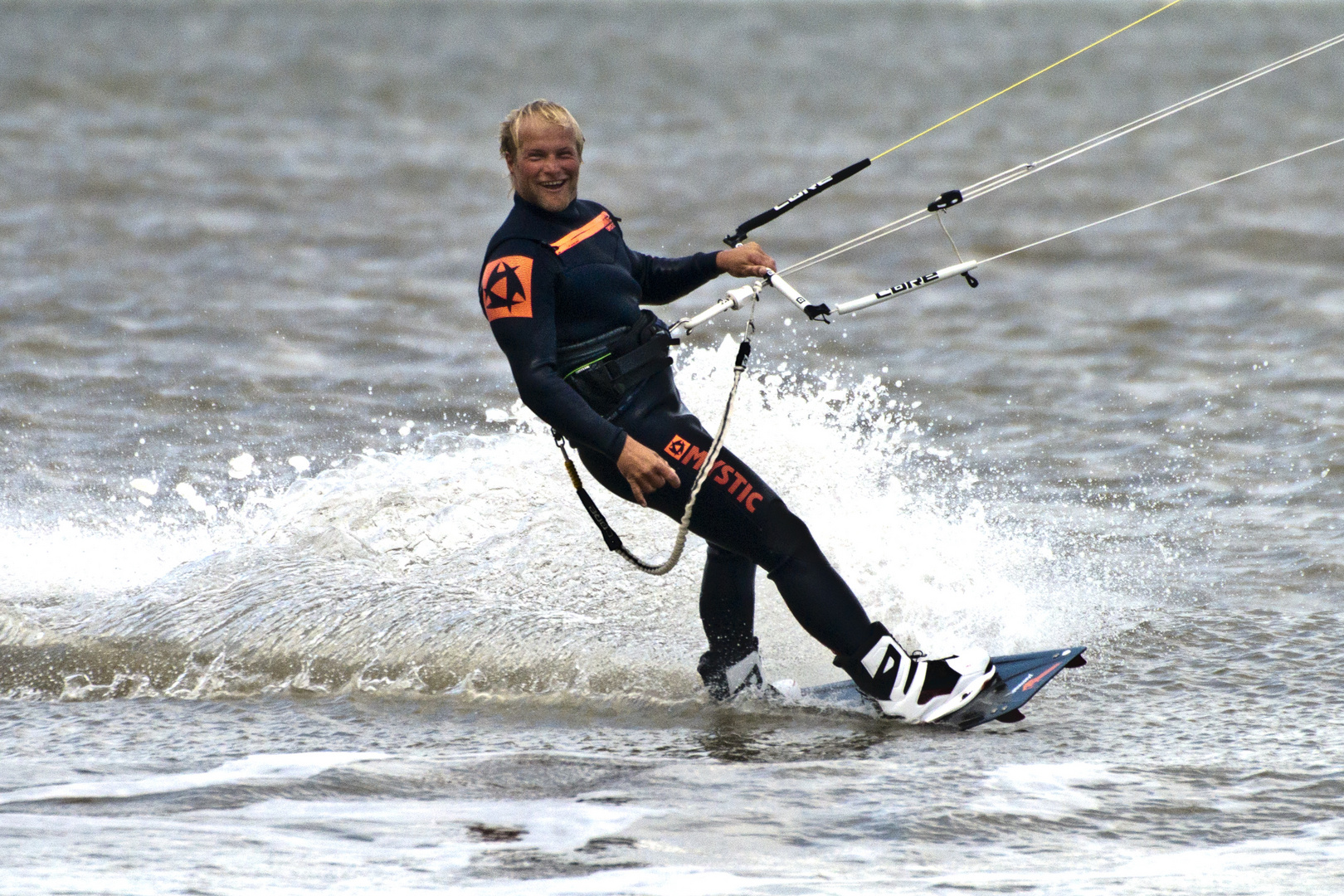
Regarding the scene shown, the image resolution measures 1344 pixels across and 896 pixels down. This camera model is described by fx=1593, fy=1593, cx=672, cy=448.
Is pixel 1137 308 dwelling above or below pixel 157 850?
above

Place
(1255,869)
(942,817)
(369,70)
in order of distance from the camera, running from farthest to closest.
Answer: (369,70)
(942,817)
(1255,869)

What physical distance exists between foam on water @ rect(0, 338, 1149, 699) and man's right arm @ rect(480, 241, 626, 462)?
1177 mm

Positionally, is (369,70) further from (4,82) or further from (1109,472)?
(1109,472)

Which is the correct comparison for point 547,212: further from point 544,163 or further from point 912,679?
point 912,679

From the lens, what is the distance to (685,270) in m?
5.33

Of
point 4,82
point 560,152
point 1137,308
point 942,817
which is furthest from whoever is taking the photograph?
point 4,82

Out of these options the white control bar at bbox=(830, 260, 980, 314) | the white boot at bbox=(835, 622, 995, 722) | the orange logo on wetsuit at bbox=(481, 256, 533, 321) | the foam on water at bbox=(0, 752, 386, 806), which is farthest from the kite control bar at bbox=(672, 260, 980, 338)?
the foam on water at bbox=(0, 752, 386, 806)

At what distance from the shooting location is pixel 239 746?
495cm

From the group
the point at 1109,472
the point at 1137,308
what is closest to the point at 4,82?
the point at 1137,308

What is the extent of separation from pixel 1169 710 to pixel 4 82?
106ft

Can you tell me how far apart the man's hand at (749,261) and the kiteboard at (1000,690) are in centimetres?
139

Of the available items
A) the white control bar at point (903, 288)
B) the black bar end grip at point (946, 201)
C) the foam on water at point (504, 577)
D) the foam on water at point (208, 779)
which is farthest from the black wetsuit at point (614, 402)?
the foam on water at point (208, 779)

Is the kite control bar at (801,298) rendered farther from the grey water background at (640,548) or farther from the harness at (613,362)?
the grey water background at (640,548)

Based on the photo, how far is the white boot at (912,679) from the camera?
505cm
